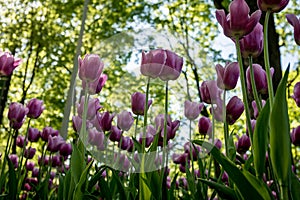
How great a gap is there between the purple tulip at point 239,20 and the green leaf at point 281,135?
0.69ft

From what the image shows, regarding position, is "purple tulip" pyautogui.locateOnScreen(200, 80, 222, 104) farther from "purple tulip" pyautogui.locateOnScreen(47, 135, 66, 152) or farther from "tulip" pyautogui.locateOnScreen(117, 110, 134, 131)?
"purple tulip" pyautogui.locateOnScreen(47, 135, 66, 152)

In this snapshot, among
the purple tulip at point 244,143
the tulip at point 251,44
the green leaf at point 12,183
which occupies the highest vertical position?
the tulip at point 251,44

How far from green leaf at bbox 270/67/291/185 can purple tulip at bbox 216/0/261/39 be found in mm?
210

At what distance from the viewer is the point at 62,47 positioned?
30.3 ft

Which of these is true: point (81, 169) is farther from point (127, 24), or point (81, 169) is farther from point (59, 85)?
point (59, 85)

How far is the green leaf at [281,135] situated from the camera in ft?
2.25

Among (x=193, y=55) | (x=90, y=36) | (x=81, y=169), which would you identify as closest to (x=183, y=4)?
(x=90, y=36)

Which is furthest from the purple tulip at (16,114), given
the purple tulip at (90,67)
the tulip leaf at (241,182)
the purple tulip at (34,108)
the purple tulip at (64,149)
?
the tulip leaf at (241,182)

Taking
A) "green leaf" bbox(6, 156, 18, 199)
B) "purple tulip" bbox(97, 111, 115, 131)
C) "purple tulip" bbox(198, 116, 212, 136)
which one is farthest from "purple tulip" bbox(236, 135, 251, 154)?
"green leaf" bbox(6, 156, 18, 199)

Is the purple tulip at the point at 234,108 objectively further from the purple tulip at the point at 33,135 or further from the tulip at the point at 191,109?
the purple tulip at the point at 33,135

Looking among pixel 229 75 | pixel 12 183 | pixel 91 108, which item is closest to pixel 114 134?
pixel 91 108

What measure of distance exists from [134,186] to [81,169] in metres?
0.34

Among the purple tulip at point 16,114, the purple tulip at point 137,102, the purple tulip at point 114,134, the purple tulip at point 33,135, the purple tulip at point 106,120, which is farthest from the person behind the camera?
the purple tulip at point 33,135

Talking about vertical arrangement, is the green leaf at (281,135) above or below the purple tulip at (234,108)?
below
